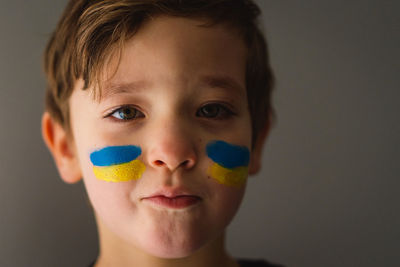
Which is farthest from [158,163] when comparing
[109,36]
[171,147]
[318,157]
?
[318,157]

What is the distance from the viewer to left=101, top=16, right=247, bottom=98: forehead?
2.41 ft

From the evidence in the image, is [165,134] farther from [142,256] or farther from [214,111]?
[142,256]

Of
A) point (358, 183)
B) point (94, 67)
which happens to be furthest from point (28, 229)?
point (358, 183)

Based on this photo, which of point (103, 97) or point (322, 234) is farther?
point (322, 234)

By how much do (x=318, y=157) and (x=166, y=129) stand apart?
74 centimetres

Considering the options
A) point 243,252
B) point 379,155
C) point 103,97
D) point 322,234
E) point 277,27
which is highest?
point 277,27

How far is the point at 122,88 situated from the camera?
0.75 metres

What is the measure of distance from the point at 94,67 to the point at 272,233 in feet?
2.88

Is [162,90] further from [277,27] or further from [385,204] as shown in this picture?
[385,204]

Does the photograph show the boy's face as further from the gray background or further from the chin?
the gray background

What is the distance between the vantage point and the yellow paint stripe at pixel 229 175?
77cm

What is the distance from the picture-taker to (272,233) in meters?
1.33

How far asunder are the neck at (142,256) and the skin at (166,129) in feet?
0.41

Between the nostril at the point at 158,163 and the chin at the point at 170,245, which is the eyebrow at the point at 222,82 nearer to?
the nostril at the point at 158,163
